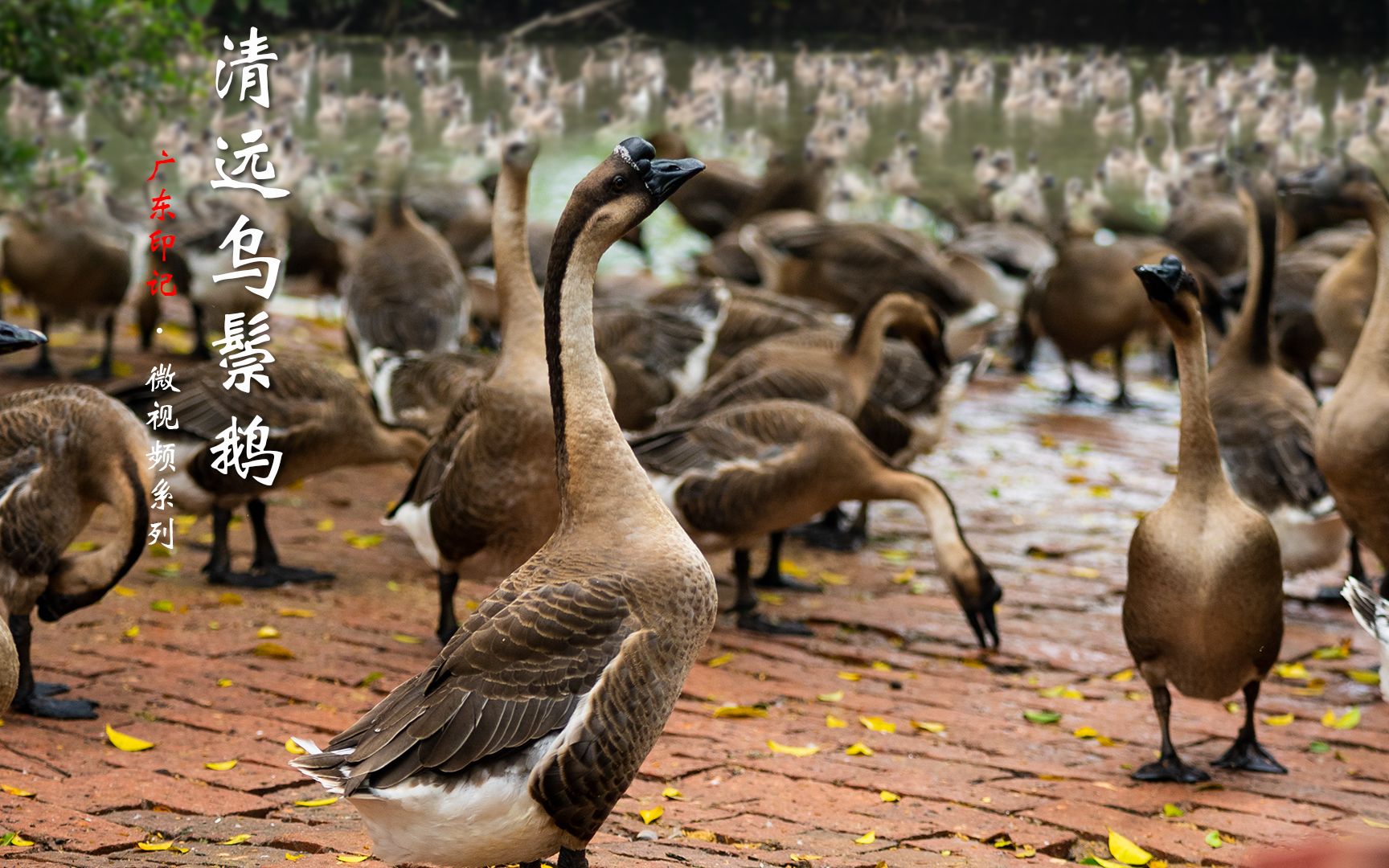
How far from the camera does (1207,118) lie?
12.4 m

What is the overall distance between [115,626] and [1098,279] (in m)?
7.48

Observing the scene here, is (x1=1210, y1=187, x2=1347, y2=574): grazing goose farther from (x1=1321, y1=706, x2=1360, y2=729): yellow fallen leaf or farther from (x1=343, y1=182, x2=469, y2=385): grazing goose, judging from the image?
(x1=343, y1=182, x2=469, y2=385): grazing goose

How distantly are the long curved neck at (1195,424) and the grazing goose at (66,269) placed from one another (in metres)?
7.13

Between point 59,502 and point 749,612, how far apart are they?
294 cm

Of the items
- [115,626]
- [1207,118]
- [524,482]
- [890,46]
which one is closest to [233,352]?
[115,626]

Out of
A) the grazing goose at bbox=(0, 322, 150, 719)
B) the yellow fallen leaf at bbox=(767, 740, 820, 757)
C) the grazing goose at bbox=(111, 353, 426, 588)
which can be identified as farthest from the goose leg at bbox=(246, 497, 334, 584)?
the yellow fallen leaf at bbox=(767, 740, 820, 757)

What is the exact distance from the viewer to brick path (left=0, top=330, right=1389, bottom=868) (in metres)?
4.27

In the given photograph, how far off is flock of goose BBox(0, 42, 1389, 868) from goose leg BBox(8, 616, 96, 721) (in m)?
0.01

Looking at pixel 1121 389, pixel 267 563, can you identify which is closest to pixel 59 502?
pixel 267 563

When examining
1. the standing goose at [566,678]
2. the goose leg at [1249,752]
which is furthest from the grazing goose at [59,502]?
the goose leg at [1249,752]

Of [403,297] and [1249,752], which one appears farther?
[403,297]

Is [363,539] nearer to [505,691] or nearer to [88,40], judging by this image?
[88,40]

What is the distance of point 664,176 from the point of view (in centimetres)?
366

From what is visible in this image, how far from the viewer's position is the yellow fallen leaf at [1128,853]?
425cm
